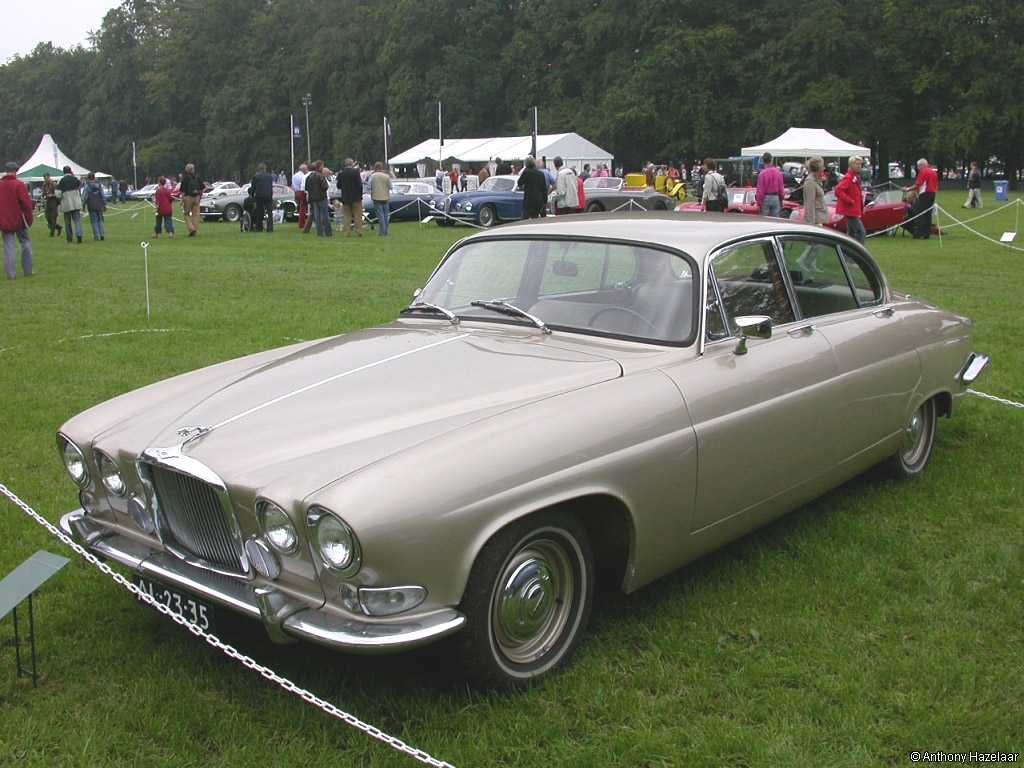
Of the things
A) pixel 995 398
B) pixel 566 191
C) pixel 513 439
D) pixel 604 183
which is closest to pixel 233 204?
pixel 604 183

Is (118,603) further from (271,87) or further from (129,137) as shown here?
(129,137)

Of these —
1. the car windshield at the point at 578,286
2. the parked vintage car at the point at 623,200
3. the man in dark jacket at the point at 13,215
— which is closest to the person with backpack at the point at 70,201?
the man in dark jacket at the point at 13,215

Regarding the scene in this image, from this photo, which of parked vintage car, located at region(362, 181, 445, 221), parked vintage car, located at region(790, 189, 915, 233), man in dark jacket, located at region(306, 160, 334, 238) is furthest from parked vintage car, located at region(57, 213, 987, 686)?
parked vintage car, located at region(362, 181, 445, 221)

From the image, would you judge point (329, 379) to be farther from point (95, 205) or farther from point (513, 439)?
point (95, 205)

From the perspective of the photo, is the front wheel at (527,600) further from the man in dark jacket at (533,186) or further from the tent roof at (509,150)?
the tent roof at (509,150)

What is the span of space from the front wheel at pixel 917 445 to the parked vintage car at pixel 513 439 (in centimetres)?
22

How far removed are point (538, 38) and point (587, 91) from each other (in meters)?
6.37

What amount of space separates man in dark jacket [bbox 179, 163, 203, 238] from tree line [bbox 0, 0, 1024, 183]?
129ft

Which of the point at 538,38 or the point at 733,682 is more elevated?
the point at 538,38

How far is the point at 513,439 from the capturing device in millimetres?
3428

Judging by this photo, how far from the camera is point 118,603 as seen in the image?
14.2 ft

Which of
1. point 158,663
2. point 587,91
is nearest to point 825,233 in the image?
point 158,663

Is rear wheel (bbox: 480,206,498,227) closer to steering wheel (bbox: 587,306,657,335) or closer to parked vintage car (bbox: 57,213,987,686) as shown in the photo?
parked vintage car (bbox: 57,213,987,686)

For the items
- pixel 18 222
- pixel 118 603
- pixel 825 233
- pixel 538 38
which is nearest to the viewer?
pixel 118 603
